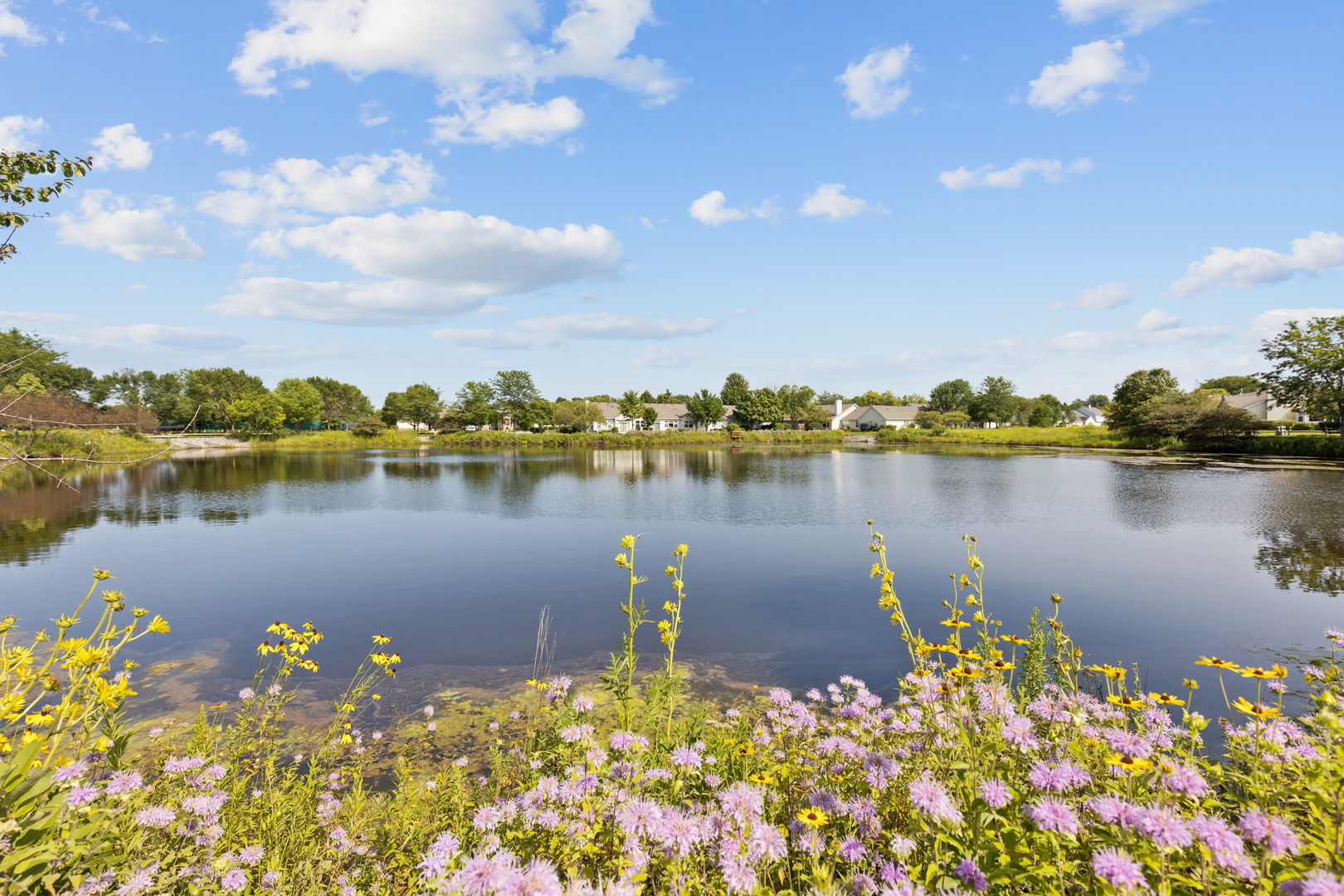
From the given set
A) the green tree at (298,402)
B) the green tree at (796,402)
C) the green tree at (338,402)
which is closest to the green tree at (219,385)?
the green tree at (298,402)

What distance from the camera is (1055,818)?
1986 mm

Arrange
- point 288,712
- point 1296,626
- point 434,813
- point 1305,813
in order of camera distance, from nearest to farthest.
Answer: point 1305,813 < point 434,813 < point 288,712 < point 1296,626

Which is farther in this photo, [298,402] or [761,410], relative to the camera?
[761,410]

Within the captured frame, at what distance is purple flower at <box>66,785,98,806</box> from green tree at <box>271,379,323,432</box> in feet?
388

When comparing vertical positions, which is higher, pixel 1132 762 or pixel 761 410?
pixel 761 410

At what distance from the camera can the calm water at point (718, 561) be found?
10914mm

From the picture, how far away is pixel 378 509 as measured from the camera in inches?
1102

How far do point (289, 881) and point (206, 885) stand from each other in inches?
21.5

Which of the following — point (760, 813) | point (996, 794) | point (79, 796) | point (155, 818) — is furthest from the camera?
point (155, 818)

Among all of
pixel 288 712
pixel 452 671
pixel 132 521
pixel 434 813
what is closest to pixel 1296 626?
pixel 434 813

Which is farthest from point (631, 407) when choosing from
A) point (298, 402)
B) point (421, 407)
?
point (298, 402)

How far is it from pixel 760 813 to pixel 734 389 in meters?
123

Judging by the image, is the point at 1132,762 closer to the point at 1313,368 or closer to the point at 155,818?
the point at 155,818

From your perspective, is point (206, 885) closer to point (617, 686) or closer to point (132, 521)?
point (617, 686)
